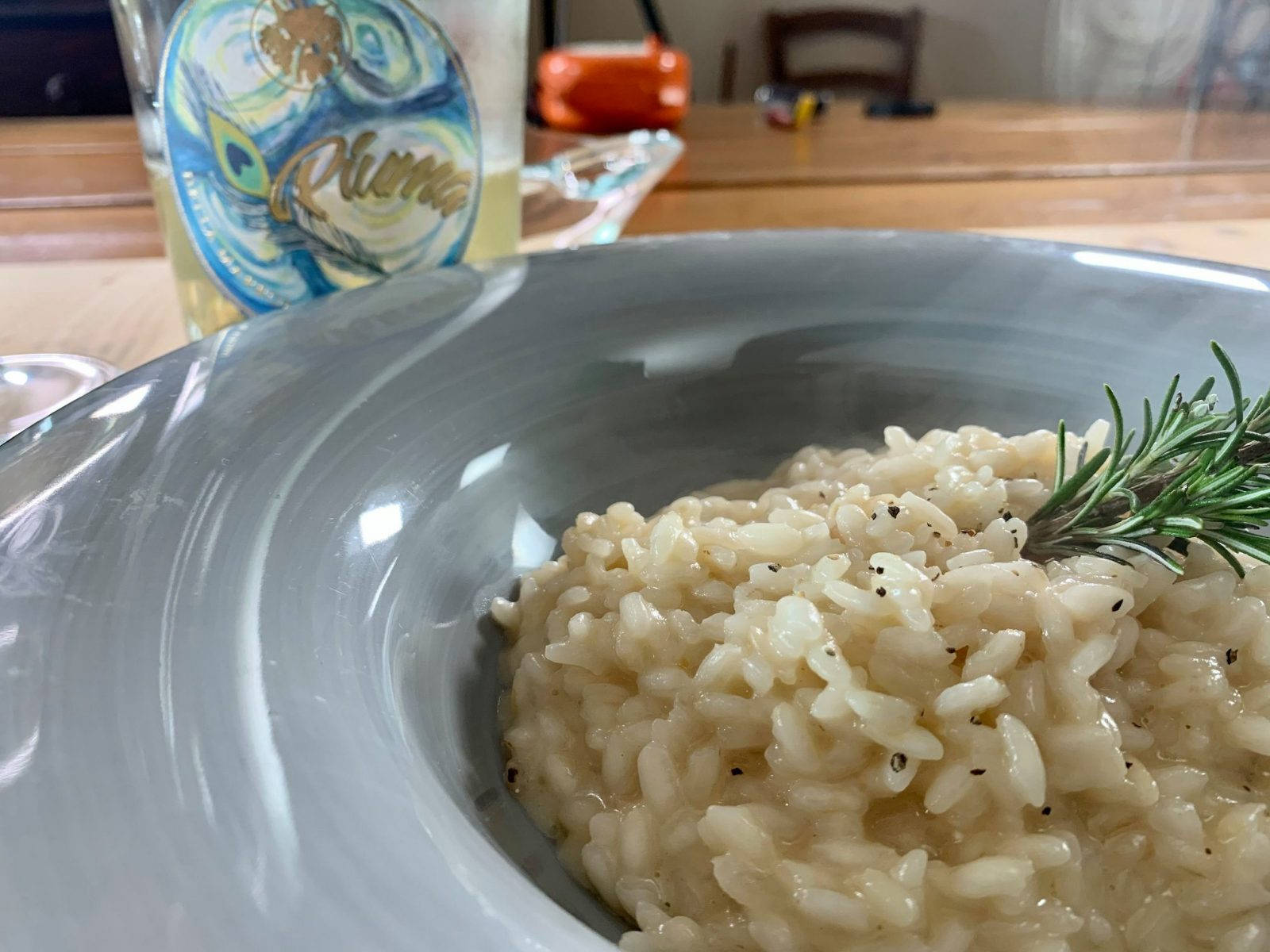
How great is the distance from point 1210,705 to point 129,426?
739 mm

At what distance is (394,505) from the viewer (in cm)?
80

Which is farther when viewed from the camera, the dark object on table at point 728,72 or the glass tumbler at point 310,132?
the dark object on table at point 728,72

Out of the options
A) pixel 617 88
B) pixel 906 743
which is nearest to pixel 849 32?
pixel 617 88

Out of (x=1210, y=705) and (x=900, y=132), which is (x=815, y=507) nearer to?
(x=1210, y=705)

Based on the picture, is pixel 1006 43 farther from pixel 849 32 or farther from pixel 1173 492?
pixel 1173 492

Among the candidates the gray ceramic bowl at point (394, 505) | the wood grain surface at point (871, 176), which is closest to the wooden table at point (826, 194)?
the wood grain surface at point (871, 176)

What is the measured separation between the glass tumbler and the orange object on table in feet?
6.60

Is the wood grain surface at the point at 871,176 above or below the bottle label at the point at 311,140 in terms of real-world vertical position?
below

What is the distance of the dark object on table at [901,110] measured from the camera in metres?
3.26

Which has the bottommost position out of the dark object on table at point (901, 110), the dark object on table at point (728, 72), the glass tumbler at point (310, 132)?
the dark object on table at point (728, 72)

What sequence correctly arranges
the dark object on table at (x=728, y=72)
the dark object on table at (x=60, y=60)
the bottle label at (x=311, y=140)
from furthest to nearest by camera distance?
the dark object on table at (x=728, y=72) < the dark object on table at (x=60, y=60) < the bottle label at (x=311, y=140)

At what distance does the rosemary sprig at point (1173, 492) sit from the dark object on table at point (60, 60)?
5.08 meters

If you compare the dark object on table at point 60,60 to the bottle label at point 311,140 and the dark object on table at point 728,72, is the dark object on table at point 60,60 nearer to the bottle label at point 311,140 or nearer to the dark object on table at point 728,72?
the dark object on table at point 728,72

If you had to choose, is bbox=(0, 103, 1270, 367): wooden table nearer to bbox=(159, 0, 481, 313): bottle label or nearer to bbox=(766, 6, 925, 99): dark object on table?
bbox=(159, 0, 481, 313): bottle label
